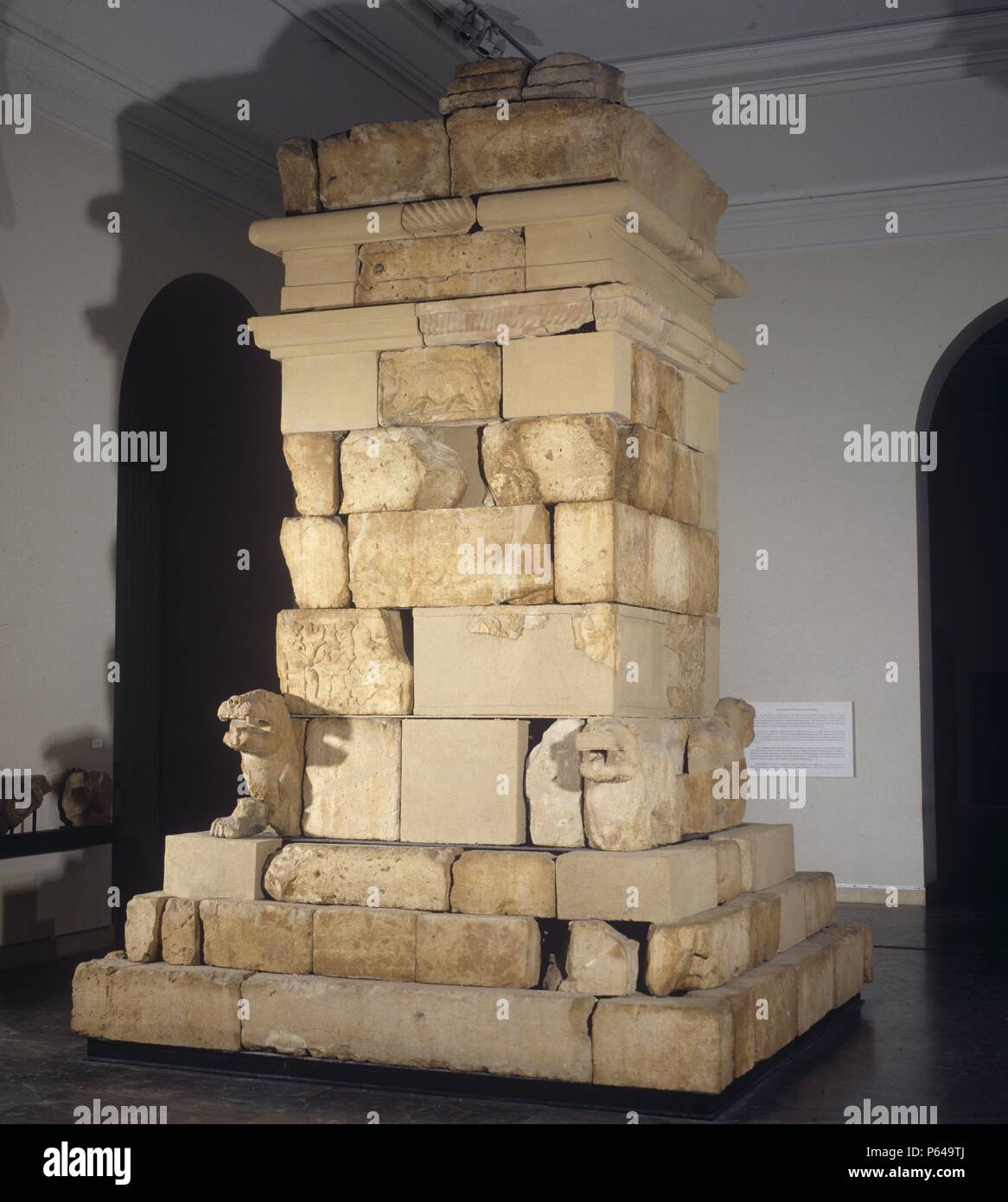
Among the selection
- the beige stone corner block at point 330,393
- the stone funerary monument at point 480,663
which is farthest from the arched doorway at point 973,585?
the beige stone corner block at point 330,393

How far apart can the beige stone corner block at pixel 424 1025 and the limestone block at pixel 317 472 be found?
184 cm

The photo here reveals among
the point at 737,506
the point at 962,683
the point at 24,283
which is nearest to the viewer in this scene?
the point at 24,283

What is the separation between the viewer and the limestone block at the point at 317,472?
6059mm

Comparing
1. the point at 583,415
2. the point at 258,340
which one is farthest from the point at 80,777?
the point at 583,415

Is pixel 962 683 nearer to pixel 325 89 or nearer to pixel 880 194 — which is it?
pixel 880 194

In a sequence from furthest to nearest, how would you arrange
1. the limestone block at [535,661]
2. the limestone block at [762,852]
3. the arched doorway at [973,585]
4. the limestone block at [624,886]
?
the arched doorway at [973,585], the limestone block at [762,852], the limestone block at [535,661], the limestone block at [624,886]

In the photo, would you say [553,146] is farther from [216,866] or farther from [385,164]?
[216,866]

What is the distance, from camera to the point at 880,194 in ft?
32.8

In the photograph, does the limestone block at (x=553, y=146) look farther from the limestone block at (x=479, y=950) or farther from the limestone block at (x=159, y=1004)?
the limestone block at (x=159, y=1004)

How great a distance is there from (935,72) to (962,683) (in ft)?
22.7

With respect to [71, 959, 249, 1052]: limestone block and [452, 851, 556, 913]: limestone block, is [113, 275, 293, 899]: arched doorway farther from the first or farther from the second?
[452, 851, 556, 913]: limestone block

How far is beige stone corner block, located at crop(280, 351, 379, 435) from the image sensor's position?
6.02m

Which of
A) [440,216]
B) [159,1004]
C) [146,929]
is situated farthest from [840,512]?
[159,1004]

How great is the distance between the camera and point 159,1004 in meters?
5.52
